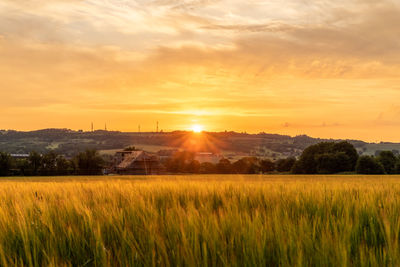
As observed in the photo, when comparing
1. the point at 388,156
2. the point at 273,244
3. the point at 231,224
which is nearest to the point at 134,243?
the point at 231,224

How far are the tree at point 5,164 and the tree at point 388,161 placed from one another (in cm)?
8084

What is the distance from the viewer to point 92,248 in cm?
258

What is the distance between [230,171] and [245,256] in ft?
299

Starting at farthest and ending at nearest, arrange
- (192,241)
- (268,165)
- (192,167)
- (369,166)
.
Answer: (268,165) → (192,167) → (369,166) → (192,241)

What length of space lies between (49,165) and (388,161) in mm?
77253

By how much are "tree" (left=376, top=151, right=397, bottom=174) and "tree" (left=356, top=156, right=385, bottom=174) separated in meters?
3.55

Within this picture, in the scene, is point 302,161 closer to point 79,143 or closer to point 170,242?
point 170,242

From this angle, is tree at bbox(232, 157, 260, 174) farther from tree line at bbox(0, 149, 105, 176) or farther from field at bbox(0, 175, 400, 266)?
field at bbox(0, 175, 400, 266)

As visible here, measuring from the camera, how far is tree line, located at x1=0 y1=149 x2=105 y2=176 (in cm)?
7796

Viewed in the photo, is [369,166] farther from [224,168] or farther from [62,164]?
[62,164]

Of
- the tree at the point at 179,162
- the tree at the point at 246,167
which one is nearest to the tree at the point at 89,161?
the tree at the point at 179,162

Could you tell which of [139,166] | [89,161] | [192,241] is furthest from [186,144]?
[192,241]

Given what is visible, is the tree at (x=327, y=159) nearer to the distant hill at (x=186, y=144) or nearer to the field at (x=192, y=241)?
the distant hill at (x=186, y=144)

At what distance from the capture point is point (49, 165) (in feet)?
273
